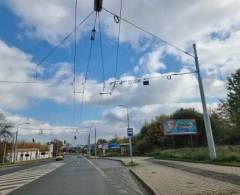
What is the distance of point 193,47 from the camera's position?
29.2 m

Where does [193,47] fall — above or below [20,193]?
above

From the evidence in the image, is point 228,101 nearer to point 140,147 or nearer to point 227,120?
point 227,120

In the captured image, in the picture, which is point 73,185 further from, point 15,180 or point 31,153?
point 31,153

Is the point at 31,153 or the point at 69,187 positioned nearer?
the point at 69,187

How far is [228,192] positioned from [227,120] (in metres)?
65.5

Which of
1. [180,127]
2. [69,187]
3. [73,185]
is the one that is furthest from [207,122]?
[180,127]

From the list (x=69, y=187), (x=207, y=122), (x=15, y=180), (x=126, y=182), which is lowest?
(x=69, y=187)

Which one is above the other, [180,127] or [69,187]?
[180,127]

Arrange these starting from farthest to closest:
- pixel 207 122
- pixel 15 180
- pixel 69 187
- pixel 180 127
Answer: pixel 180 127
pixel 207 122
pixel 15 180
pixel 69 187

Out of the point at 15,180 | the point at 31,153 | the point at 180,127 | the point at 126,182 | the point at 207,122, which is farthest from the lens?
the point at 31,153

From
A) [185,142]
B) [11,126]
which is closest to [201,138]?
[185,142]

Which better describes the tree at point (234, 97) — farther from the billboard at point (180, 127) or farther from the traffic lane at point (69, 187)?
the traffic lane at point (69, 187)

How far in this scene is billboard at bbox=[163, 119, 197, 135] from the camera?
62938 millimetres

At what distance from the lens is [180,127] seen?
63.4 metres
